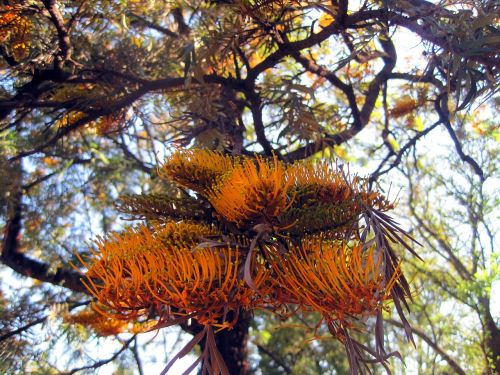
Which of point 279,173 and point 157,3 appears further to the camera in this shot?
point 157,3

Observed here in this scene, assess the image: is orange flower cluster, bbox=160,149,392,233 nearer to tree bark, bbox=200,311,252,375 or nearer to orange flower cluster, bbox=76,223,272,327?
orange flower cluster, bbox=76,223,272,327

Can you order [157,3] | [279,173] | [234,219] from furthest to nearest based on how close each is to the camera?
[157,3] < [234,219] < [279,173]

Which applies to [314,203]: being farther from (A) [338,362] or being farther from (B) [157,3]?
(A) [338,362]

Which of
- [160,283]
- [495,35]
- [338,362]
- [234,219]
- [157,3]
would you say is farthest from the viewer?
[338,362]

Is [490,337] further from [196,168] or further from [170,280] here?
[170,280]

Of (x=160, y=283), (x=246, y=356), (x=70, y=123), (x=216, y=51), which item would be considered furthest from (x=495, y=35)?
(x=246, y=356)

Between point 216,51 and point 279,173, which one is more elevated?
point 216,51

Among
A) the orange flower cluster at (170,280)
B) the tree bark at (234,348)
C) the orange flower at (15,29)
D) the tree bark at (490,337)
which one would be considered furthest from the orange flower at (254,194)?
the tree bark at (490,337)

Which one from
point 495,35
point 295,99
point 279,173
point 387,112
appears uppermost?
point 387,112

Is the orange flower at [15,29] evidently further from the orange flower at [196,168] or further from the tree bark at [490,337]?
the tree bark at [490,337]
